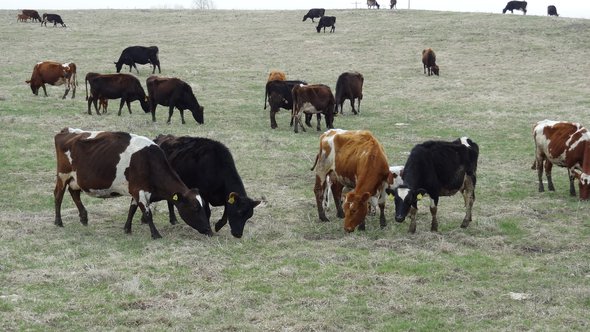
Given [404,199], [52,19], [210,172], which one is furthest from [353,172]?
[52,19]

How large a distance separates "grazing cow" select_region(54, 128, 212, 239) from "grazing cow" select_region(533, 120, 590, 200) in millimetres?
7395

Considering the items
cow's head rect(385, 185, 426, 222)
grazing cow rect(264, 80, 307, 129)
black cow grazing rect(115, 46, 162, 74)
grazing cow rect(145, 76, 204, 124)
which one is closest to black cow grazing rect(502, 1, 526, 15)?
black cow grazing rect(115, 46, 162, 74)

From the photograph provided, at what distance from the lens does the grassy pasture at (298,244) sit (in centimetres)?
780

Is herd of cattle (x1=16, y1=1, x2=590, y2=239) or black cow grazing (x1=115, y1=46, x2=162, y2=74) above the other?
black cow grazing (x1=115, y1=46, x2=162, y2=74)

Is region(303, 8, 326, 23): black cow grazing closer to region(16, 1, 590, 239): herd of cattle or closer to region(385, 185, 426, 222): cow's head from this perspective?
region(16, 1, 590, 239): herd of cattle

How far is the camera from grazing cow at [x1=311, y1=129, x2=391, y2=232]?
11.1m

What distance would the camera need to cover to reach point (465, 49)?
1646 inches

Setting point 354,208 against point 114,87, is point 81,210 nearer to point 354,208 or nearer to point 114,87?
point 354,208

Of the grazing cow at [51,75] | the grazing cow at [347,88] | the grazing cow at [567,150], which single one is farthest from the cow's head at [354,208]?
the grazing cow at [51,75]

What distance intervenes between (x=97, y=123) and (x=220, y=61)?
1719 centimetres

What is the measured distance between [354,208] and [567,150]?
5460mm

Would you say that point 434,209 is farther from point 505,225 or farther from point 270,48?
point 270,48

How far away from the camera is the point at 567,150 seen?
14008 millimetres

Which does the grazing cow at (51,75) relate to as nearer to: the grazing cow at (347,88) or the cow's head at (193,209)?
the grazing cow at (347,88)
